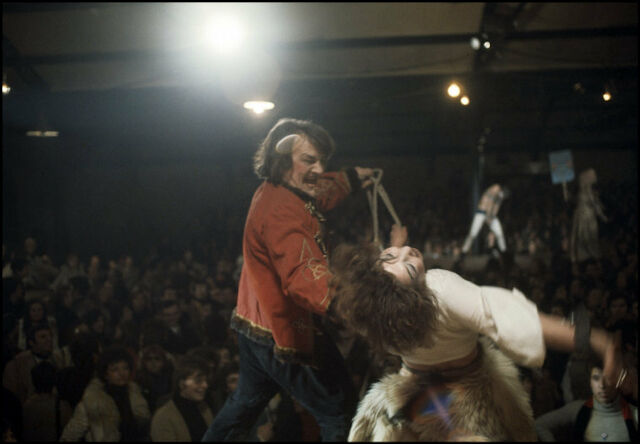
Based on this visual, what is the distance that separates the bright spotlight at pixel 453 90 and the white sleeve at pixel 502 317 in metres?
0.74

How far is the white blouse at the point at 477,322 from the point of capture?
113 centimetres

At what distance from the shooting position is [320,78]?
76.6 inches

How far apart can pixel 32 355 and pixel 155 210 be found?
3.61ft

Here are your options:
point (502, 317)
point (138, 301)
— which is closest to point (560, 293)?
point (502, 317)

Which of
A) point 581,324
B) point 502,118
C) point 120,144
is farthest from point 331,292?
point 120,144

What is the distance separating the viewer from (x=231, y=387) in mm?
2096

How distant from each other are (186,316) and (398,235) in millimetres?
1187

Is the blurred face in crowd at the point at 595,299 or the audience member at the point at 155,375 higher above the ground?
the blurred face in crowd at the point at 595,299

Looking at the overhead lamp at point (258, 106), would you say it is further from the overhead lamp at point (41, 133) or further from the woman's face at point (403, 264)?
the overhead lamp at point (41, 133)

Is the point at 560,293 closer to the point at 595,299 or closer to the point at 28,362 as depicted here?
the point at 595,299

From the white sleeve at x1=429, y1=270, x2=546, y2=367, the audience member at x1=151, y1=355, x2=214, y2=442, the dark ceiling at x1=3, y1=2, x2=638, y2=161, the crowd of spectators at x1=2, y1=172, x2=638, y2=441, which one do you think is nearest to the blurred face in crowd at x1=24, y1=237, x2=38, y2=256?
the crowd of spectators at x1=2, y1=172, x2=638, y2=441

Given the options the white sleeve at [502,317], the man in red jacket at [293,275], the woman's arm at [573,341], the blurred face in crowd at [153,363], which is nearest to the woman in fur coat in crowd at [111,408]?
the blurred face in crowd at [153,363]

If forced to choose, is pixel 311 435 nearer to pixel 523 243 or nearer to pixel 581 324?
pixel 523 243

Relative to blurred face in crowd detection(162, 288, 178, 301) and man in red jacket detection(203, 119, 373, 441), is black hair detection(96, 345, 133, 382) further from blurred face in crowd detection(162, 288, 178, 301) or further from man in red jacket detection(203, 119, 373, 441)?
man in red jacket detection(203, 119, 373, 441)
